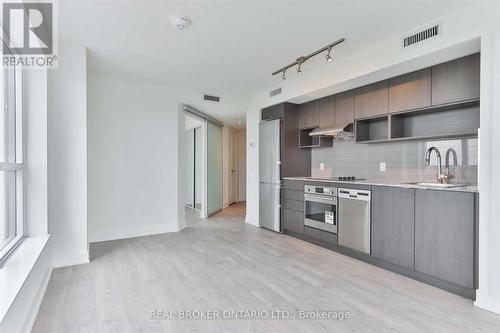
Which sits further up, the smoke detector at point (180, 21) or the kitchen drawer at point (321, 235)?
the smoke detector at point (180, 21)

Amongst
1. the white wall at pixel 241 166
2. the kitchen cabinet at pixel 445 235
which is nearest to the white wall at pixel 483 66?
the kitchen cabinet at pixel 445 235

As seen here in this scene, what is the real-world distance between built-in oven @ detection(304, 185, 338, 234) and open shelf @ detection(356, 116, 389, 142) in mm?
896

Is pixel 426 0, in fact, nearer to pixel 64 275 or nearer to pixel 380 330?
pixel 380 330

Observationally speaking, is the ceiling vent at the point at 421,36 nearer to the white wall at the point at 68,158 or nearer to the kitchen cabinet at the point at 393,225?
the kitchen cabinet at the point at 393,225

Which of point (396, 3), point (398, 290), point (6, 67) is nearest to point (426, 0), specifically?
point (396, 3)

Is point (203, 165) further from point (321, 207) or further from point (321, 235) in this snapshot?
point (321, 235)

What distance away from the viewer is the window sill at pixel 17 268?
5.35 ft

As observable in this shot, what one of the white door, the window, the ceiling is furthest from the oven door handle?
the white door

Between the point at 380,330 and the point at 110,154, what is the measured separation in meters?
4.32

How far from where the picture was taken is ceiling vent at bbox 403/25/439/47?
2713mm

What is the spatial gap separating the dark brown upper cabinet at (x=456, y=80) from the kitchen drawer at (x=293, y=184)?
2.16 meters

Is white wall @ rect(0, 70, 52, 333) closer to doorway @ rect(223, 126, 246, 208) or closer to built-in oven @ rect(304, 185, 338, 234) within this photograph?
built-in oven @ rect(304, 185, 338, 234)

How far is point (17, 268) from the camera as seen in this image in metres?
2.06

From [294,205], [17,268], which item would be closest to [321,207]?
[294,205]
